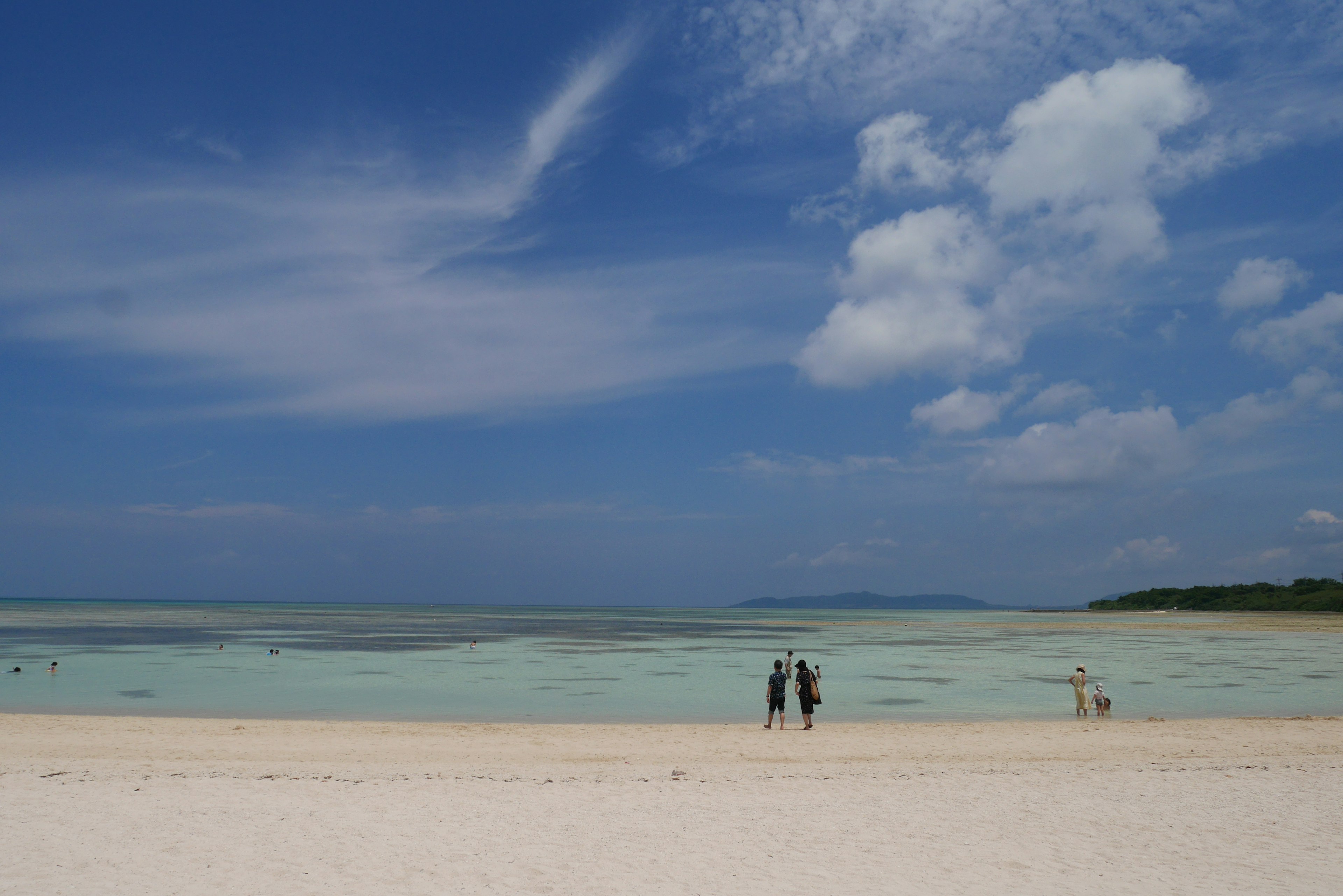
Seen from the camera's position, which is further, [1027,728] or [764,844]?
[1027,728]

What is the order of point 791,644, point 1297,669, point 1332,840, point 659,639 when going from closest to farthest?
point 1332,840 → point 1297,669 → point 791,644 → point 659,639

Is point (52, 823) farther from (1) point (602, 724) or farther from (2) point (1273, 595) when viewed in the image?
(2) point (1273, 595)

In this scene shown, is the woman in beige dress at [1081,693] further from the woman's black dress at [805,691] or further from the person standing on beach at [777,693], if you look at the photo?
the person standing on beach at [777,693]

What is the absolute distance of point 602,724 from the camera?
22906 mm

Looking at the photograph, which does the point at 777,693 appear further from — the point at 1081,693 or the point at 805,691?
the point at 1081,693

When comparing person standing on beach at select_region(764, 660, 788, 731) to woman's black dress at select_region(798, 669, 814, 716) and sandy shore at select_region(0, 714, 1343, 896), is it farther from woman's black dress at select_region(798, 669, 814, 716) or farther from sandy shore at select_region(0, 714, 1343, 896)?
sandy shore at select_region(0, 714, 1343, 896)

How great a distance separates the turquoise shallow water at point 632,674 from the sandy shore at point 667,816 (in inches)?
263

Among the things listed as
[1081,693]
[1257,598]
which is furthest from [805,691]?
[1257,598]

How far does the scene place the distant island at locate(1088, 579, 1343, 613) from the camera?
440 ft

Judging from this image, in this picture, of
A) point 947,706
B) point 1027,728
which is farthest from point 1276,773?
point 947,706

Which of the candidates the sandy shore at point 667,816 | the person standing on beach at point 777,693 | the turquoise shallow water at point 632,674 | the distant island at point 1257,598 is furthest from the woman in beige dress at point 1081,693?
the distant island at point 1257,598

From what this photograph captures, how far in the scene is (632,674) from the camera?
3781cm

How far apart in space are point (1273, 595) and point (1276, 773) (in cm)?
17496

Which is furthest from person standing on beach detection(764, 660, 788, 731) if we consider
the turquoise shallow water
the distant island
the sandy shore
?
the distant island
